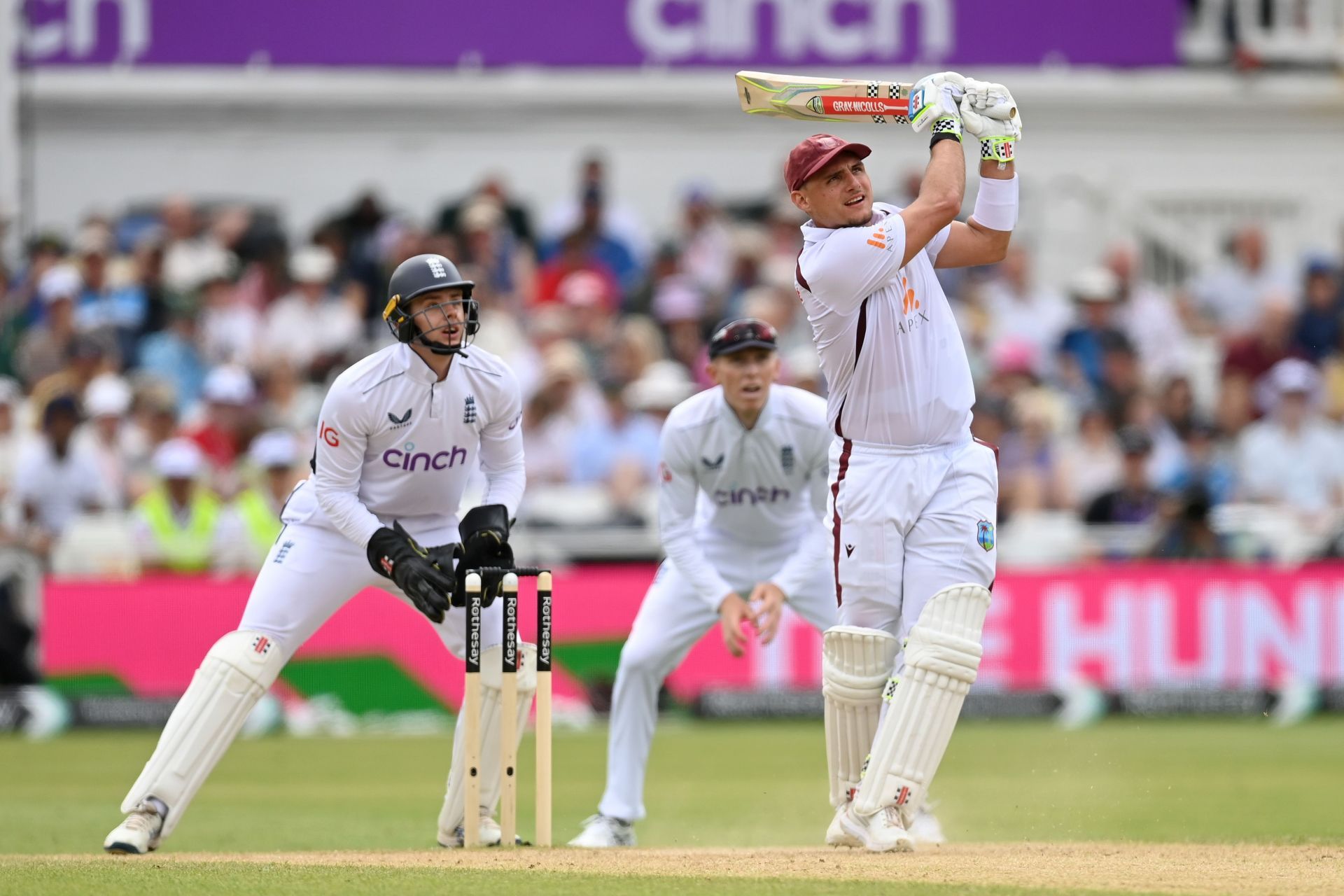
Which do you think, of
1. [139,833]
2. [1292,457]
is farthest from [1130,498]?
[139,833]

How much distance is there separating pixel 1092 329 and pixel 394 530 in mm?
11138

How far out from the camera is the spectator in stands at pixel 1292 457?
16484mm

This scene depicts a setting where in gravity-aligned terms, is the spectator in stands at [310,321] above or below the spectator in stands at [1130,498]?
above

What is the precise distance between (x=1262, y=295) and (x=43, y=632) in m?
11.4

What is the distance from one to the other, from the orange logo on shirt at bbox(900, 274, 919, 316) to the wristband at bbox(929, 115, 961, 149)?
52cm

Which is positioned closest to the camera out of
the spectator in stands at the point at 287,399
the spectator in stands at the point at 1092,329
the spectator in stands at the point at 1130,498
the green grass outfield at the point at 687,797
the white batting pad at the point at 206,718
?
the green grass outfield at the point at 687,797

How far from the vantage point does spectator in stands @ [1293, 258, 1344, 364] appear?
728 inches

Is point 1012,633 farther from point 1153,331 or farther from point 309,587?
point 309,587

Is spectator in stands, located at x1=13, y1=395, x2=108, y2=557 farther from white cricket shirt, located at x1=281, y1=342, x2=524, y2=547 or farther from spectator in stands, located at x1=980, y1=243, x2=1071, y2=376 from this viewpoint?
spectator in stands, located at x1=980, y1=243, x2=1071, y2=376

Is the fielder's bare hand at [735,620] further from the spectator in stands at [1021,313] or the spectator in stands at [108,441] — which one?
the spectator in stands at [1021,313]

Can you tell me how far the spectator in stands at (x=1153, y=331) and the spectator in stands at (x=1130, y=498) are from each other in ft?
8.44

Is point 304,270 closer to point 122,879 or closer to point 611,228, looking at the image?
point 611,228

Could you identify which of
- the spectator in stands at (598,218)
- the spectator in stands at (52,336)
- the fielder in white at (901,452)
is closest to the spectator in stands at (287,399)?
the spectator in stands at (52,336)

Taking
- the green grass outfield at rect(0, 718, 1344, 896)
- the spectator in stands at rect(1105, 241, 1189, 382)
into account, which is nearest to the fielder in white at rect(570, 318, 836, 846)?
the green grass outfield at rect(0, 718, 1344, 896)
